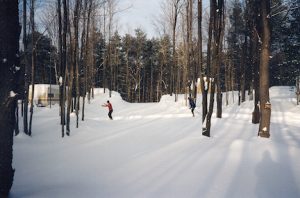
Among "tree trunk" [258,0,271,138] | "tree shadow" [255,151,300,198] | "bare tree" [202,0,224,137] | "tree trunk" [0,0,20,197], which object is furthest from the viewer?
"bare tree" [202,0,224,137]

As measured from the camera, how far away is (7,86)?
18.5 feet

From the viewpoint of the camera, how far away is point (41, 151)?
41.1ft

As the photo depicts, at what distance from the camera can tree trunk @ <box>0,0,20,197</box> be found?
559cm

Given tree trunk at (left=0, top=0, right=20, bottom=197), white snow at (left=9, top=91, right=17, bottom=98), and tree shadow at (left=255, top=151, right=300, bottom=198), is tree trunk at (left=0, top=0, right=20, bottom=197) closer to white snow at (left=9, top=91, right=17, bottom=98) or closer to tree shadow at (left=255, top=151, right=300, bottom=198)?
white snow at (left=9, top=91, right=17, bottom=98)

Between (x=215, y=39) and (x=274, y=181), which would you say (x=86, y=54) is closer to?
(x=215, y=39)

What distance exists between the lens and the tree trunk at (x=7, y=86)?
18.3ft

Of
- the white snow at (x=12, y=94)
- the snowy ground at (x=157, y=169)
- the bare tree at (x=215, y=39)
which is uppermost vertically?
the bare tree at (x=215, y=39)

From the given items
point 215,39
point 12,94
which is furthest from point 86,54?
point 12,94

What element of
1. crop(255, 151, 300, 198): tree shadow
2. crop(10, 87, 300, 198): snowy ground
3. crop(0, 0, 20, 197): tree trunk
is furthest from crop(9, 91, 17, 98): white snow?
crop(255, 151, 300, 198): tree shadow

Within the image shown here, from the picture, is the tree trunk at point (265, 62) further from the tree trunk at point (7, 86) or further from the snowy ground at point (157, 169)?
the tree trunk at point (7, 86)

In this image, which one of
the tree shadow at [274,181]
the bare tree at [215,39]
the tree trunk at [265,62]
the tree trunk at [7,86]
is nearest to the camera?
the tree trunk at [7,86]

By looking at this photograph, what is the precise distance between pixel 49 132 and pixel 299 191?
49.8 ft

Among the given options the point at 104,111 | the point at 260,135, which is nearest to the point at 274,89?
the point at 104,111

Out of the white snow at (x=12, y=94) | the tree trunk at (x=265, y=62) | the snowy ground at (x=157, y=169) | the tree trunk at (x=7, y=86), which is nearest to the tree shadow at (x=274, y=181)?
the snowy ground at (x=157, y=169)
